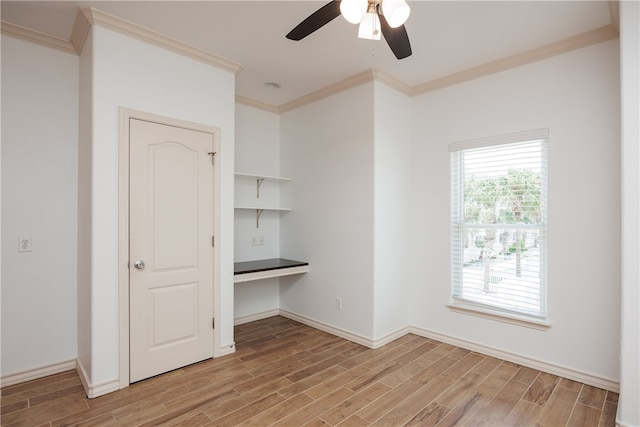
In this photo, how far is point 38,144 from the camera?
2750 mm

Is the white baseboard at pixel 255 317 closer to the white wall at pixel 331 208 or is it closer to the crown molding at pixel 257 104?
the white wall at pixel 331 208

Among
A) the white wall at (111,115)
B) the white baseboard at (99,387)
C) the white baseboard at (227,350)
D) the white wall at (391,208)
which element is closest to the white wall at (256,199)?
the white baseboard at (227,350)

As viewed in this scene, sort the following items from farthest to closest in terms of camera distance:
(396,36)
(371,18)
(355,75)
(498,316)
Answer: (355,75) < (498,316) < (396,36) < (371,18)

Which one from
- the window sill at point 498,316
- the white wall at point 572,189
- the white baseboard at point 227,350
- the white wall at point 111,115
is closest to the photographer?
the white wall at point 111,115

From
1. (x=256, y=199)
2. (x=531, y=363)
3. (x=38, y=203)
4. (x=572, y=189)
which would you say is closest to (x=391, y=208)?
(x=572, y=189)

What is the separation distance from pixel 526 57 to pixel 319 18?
2149 millimetres

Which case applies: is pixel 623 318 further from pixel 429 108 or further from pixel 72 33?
pixel 72 33

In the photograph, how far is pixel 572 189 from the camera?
278 cm

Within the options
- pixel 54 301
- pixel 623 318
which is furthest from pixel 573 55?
pixel 54 301

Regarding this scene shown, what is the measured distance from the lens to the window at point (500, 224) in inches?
117

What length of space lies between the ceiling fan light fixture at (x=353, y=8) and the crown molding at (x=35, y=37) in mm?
2517

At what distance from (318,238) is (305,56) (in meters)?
1.94

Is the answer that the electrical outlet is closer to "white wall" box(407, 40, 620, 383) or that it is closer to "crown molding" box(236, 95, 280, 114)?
"crown molding" box(236, 95, 280, 114)

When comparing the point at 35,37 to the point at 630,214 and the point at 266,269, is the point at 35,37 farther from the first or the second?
the point at 630,214
